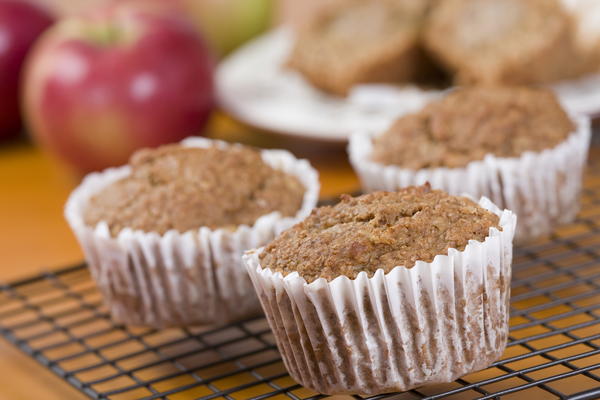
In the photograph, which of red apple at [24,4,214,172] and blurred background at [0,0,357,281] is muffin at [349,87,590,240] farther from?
red apple at [24,4,214,172]

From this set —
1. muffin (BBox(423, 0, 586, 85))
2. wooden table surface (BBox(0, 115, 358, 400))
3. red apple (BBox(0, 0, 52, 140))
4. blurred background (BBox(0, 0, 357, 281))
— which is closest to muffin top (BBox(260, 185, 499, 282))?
wooden table surface (BBox(0, 115, 358, 400))

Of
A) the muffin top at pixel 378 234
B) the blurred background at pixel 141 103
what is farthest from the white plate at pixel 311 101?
the muffin top at pixel 378 234

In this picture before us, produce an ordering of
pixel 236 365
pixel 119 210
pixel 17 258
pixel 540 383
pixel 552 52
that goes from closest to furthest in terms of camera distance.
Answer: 1. pixel 540 383
2. pixel 236 365
3. pixel 119 210
4. pixel 17 258
5. pixel 552 52

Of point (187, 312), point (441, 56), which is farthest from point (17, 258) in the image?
point (441, 56)

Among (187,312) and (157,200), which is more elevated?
(157,200)

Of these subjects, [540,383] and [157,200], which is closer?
[540,383]

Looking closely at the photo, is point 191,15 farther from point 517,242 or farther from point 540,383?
point 540,383

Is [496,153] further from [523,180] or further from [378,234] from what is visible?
[378,234]

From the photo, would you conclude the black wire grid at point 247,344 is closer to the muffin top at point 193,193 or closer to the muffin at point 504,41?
the muffin top at point 193,193

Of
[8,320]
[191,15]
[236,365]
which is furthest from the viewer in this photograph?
[191,15]
